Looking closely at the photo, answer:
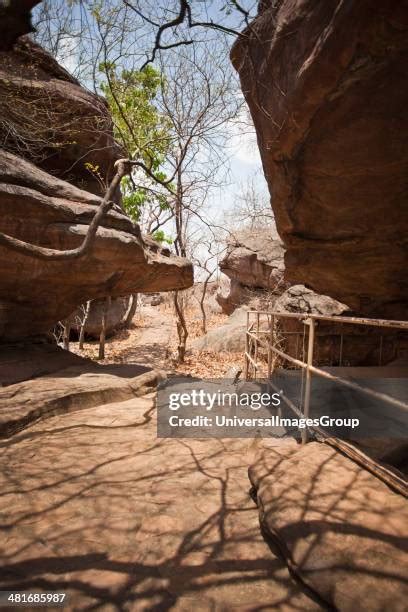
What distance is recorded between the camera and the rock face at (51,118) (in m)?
5.91

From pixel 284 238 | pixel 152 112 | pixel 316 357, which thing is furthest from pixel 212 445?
pixel 152 112

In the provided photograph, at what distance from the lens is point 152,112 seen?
9.59 metres

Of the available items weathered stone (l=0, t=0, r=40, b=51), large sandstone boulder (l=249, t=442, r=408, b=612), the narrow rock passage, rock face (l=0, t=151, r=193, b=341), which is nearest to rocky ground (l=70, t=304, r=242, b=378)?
rock face (l=0, t=151, r=193, b=341)

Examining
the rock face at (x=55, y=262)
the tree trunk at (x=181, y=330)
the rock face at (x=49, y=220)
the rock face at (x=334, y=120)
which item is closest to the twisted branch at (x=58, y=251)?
the rock face at (x=334, y=120)

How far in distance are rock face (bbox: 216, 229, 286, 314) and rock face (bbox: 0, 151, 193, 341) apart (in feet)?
26.1

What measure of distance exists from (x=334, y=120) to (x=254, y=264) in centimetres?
1303

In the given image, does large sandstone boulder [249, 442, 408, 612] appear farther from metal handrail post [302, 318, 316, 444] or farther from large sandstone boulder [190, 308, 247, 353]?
large sandstone boulder [190, 308, 247, 353]

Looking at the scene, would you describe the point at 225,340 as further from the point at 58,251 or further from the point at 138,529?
the point at 138,529

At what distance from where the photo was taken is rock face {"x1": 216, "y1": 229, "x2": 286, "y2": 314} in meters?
15.4

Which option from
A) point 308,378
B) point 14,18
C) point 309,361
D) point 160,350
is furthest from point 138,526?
point 160,350

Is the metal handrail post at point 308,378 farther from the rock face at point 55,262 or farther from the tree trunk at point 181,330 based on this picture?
the tree trunk at point 181,330

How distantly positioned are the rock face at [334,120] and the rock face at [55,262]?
3.48m

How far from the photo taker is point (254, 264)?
16.0m

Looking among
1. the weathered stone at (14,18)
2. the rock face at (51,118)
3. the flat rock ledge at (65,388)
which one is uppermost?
the rock face at (51,118)
